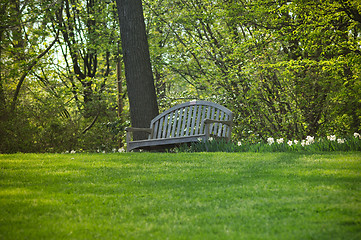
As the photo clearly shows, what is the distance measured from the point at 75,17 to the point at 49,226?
15500 millimetres

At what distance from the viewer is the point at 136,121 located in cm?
959

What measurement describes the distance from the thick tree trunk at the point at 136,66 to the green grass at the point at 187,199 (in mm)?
3641

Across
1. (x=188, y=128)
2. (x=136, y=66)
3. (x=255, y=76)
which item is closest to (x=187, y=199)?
(x=188, y=128)

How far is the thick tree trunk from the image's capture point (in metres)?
9.46

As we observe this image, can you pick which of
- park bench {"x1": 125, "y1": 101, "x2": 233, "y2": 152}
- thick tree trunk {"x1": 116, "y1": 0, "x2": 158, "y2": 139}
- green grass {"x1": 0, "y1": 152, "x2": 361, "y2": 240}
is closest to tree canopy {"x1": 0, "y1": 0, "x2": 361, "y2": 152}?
park bench {"x1": 125, "y1": 101, "x2": 233, "y2": 152}

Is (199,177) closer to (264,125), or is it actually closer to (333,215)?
(333,215)

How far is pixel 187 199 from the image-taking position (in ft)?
12.4

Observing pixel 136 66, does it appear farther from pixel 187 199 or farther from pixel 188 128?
pixel 187 199

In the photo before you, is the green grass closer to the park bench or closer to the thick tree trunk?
the park bench

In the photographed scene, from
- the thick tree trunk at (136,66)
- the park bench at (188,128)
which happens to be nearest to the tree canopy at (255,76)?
the park bench at (188,128)

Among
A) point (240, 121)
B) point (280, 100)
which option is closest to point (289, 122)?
point (280, 100)

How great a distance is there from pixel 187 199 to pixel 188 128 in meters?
5.16

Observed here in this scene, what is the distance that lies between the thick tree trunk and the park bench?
1.31 ft

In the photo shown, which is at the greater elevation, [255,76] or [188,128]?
[255,76]
